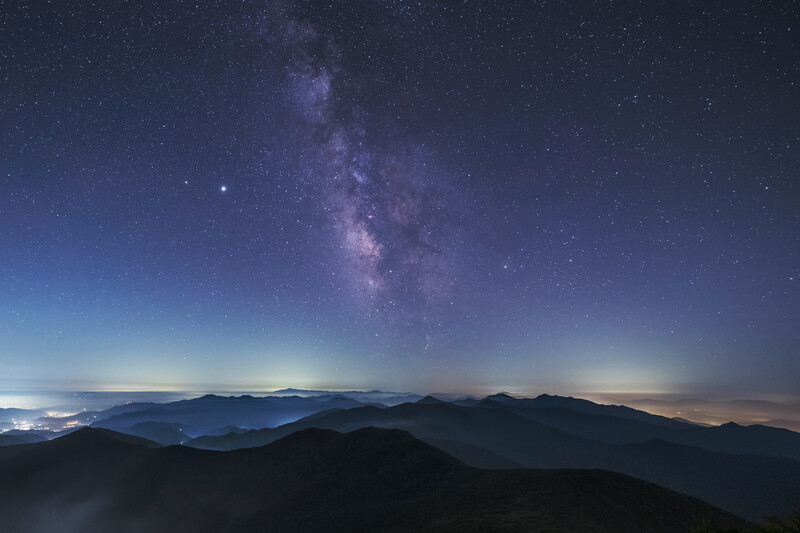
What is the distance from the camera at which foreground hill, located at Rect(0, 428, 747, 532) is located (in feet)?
158

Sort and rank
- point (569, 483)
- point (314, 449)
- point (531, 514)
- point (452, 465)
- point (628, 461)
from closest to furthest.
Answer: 1. point (531, 514)
2. point (569, 483)
3. point (452, 465)
4. point (314, 449)
5. point (628, 461)

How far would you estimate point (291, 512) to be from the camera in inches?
3105

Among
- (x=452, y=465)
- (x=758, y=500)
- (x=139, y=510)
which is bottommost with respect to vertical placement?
(x=758, y=500)

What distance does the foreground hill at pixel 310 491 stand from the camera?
48.1 m

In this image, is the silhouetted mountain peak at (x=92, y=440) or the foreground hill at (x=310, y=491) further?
the silhouetted mountain peak at (x=92, y=440)

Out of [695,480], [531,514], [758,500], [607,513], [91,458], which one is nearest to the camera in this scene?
[531,514]

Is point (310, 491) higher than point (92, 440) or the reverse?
the reverse

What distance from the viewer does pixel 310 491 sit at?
3393 inches

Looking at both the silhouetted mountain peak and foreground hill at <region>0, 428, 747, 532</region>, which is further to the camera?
the silhouetted mountain peak

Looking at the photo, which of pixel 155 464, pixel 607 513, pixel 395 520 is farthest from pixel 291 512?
pixel 607 513

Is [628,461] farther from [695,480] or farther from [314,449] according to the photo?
[314,449]

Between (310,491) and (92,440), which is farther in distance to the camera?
(92,440)

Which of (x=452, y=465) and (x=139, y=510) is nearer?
(x=452, y=465)

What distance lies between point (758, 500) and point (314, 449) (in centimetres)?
15402
